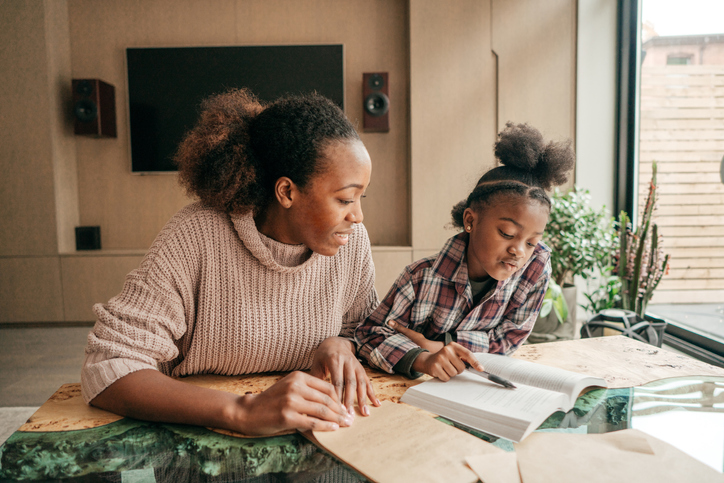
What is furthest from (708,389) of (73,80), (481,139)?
(73,80)

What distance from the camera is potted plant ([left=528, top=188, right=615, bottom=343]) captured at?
2795 mm

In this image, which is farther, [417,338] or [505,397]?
[417,338]

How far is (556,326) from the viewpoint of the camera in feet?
9.73

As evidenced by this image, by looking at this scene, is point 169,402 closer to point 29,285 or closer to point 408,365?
point 408,365

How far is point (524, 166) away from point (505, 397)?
665 mm

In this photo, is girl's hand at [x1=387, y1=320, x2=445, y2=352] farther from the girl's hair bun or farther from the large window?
the large window

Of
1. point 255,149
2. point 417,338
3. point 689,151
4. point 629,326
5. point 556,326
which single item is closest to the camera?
point 255,149

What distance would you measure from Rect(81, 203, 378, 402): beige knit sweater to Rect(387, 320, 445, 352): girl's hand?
0.49 ft

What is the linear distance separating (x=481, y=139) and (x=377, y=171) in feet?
2.66

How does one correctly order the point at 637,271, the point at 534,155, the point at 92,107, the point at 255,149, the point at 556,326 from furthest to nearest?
the point at 92,107 → the point at 556,326 → the point at 637,271 → the point at 534,155 → the point at 255,149

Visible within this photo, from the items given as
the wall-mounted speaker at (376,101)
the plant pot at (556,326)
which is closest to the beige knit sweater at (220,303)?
the plant pot at (556,326)

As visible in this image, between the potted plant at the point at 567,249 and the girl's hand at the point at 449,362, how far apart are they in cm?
199

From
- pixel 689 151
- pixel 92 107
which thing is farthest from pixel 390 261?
pixel 92 107

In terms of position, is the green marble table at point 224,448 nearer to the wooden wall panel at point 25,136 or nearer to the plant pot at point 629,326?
the plant pot at point 629,326
